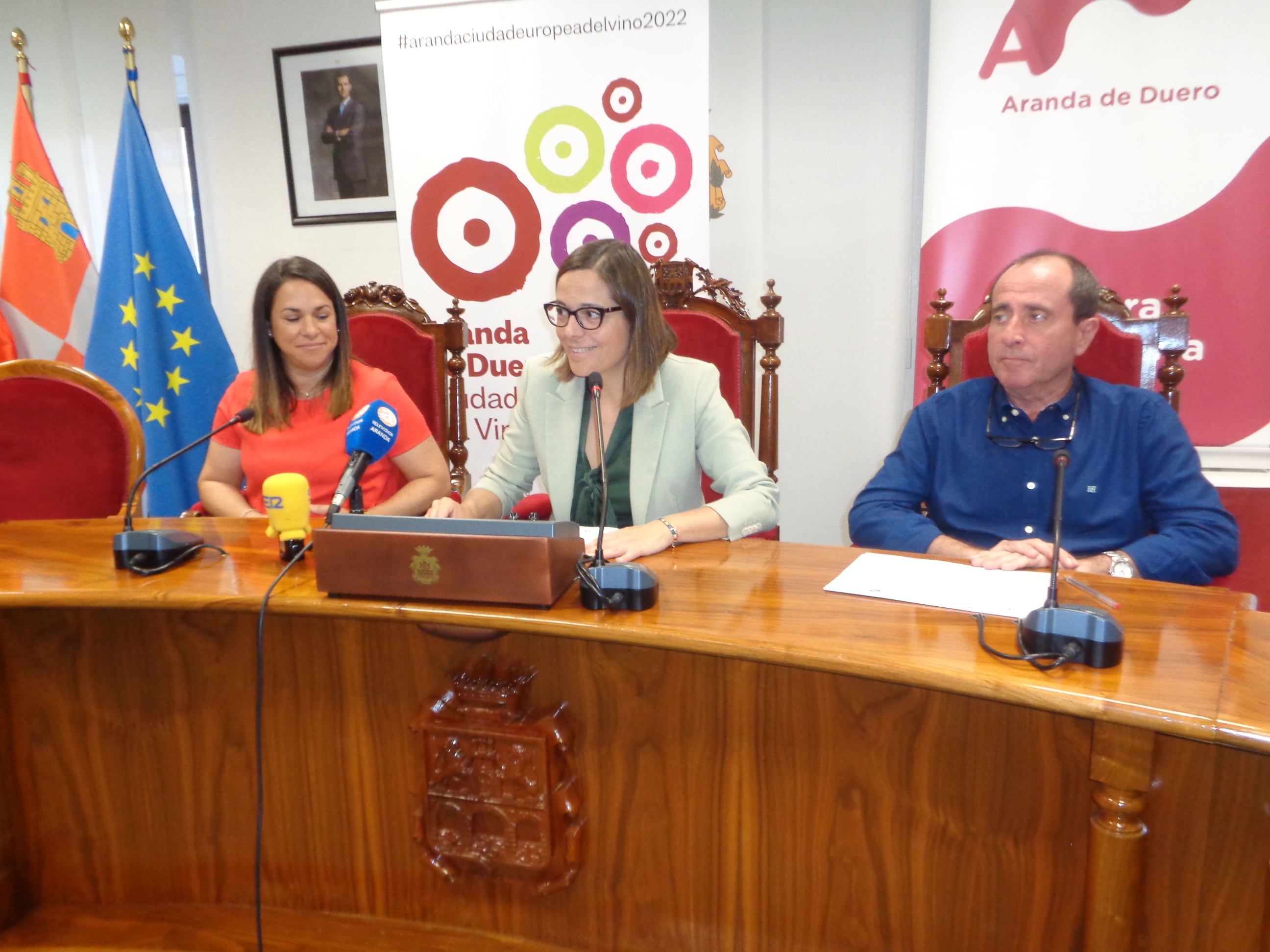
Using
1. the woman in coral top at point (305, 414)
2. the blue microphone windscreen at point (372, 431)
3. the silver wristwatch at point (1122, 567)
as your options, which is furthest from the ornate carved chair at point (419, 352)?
the silver wristwatch at point (1122, 567)

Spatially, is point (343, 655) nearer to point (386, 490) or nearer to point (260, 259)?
point (386, 490)

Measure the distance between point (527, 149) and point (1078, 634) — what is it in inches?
96.0

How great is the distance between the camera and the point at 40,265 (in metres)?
3.01

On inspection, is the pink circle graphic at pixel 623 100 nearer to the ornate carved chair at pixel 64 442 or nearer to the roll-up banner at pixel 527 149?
the roll-up banner at pixel 527 149

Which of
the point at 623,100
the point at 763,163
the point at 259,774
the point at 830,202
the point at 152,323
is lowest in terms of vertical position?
the point at 259,774

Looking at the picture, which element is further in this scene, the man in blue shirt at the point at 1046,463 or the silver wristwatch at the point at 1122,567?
the man in blue shirt at the point at 1046,463

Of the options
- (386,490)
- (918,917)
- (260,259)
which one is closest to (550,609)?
(918,917)

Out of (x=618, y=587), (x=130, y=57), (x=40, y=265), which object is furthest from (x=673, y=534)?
(x=40, y=265)

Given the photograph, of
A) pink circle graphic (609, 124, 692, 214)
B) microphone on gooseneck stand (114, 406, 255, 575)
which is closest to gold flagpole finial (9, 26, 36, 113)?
pink circle graphic (609, 124, 692, 214)

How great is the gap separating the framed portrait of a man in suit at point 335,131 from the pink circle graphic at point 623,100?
1078 millimetres

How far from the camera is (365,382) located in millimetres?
2080

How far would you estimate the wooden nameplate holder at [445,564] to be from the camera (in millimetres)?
1017

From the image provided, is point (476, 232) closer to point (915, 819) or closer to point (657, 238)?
point (657, 238)

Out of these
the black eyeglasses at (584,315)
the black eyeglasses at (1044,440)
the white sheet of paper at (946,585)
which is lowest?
the white sheet of paper at (946,585)
